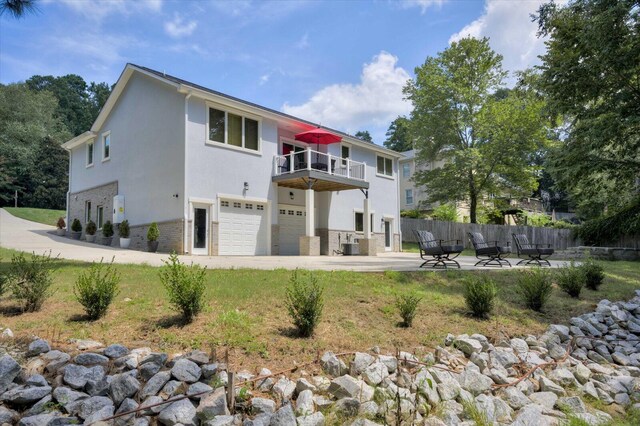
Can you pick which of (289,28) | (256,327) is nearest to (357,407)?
(256,327)

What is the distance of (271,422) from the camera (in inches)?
120

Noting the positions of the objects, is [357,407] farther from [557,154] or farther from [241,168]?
[241,168]

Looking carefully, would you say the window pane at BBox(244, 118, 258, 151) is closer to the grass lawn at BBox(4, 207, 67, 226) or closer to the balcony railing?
the balcony railing

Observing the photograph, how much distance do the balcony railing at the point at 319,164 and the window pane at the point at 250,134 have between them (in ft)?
3.73

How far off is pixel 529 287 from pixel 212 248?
10982mm

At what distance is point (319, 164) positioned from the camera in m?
18.4

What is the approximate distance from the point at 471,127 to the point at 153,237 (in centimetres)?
2001

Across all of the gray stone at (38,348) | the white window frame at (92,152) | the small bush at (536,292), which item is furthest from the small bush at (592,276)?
the white window frame at (92,152)

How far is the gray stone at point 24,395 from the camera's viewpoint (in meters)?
3.04

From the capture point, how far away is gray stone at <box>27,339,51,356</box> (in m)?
3.59

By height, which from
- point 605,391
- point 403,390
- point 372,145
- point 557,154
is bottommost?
point 605,391

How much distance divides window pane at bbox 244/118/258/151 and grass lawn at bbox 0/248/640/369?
9.48 meters

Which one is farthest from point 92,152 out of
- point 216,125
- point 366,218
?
point 366,218

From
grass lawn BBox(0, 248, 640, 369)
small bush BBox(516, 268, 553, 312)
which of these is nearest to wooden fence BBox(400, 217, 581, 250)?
grass lawn BBox(0, 248, 640, 369)
